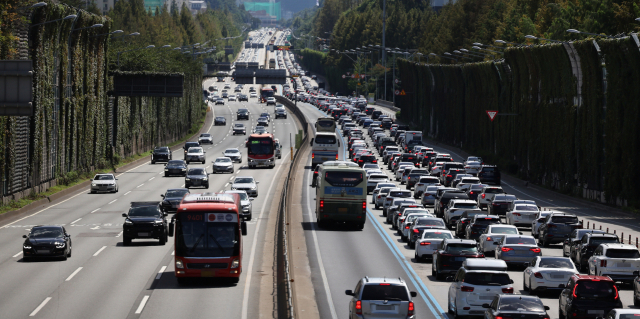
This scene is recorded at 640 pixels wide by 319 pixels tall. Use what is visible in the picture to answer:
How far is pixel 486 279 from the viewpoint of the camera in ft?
78.6

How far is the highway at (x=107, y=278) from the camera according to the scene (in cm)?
2420

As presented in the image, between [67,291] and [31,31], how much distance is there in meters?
38.9

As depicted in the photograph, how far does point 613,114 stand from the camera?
6047 centimetres

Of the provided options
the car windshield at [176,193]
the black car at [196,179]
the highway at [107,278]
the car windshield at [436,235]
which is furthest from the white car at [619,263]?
the black car at [196,179]

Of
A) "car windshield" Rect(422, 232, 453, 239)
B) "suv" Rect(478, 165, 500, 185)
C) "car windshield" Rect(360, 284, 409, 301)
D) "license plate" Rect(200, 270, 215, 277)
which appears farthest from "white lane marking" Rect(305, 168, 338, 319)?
"suv" Rect(478, 165, 500, 185)

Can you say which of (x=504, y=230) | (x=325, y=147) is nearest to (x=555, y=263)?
(x=504, y=230)

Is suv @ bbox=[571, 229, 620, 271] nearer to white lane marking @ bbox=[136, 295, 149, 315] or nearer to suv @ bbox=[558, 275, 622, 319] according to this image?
suv @ bbox=[558, 275, 622, 319]

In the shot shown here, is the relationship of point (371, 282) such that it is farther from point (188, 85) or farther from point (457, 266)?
point (188, 85)

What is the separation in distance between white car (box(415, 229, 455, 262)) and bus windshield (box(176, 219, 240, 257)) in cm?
989

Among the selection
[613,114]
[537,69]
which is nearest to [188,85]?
[537,69]

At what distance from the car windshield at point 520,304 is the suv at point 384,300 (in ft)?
6.90

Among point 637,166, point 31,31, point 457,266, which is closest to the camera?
point 457,266

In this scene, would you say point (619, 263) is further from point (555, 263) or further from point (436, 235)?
point (436, 235)

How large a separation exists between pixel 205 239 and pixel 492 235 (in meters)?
14.0
